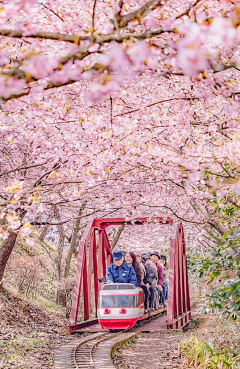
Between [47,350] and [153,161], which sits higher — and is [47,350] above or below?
below

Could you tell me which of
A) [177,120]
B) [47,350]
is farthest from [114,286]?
[177,120]

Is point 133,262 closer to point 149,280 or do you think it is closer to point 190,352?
point 149,280

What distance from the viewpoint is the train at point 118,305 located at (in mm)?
12235

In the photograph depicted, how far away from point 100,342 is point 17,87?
8.81 m

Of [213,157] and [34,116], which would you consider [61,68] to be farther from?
[34,116]

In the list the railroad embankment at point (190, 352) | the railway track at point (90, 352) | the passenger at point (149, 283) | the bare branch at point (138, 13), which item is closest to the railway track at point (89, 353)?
the railway track at point (90, 352)

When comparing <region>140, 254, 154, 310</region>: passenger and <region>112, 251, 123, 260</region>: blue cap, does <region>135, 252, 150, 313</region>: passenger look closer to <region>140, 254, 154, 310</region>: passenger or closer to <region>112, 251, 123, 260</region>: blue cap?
<region>140, 254, 154, 310</region>: passenger

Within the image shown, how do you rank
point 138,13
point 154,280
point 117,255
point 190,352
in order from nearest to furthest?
1. point 138,13
2. point 190,352
3. point 117,255
4. point 154,280

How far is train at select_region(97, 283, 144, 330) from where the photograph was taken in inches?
482

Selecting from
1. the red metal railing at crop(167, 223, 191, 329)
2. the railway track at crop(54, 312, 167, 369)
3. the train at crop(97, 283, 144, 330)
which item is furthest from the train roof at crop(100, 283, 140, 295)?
the red metal railing at crop(167, 223, 191, 329)

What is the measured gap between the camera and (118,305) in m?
12.2

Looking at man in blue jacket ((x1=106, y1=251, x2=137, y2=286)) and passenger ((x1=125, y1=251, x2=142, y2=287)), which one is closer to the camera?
man in blue jacket ((x1=106, y1=251, x2=137, y2=286))

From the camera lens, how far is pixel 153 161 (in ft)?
28.8

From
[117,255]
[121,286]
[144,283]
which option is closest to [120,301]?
[121,286]
